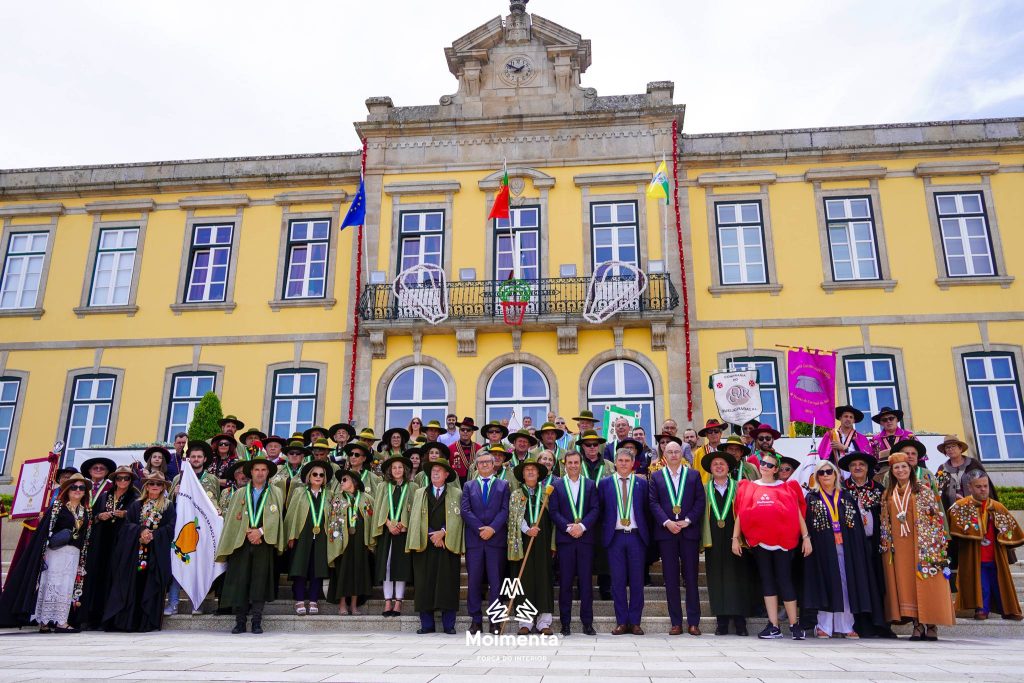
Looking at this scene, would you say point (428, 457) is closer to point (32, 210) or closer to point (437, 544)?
point (437, 544)

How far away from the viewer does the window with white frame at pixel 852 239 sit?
14688 millimetres

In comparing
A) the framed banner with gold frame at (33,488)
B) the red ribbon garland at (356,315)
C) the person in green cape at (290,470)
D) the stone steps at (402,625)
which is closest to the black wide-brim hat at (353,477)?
the person in green cape at (290,470)

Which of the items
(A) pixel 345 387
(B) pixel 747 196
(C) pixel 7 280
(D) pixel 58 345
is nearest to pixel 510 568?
(A) pixel 345 387

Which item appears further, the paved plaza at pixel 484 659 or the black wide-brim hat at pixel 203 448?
the black wide-brim hat at pixel 203 448

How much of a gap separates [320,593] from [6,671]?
3.59 meters

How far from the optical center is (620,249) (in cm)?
1516

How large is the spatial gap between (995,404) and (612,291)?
689cm

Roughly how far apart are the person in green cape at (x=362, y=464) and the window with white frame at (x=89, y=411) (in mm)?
8901

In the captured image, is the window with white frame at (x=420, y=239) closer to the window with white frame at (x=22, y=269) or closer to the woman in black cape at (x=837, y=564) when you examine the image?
the window with white frame at (x=22, y=269)

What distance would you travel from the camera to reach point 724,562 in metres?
6.92

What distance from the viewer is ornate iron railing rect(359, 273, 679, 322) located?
14.4 m

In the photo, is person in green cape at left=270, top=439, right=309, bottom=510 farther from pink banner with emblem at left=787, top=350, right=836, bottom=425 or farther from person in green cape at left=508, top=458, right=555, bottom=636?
pink banner with emblem at left=787, top=350, right=836, bottom=425

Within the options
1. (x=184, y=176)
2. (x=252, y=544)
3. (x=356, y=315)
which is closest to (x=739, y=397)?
(x=356, y=315)

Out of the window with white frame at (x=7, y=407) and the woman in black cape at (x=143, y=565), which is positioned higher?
the window with white frame at (x=7, y=407)
